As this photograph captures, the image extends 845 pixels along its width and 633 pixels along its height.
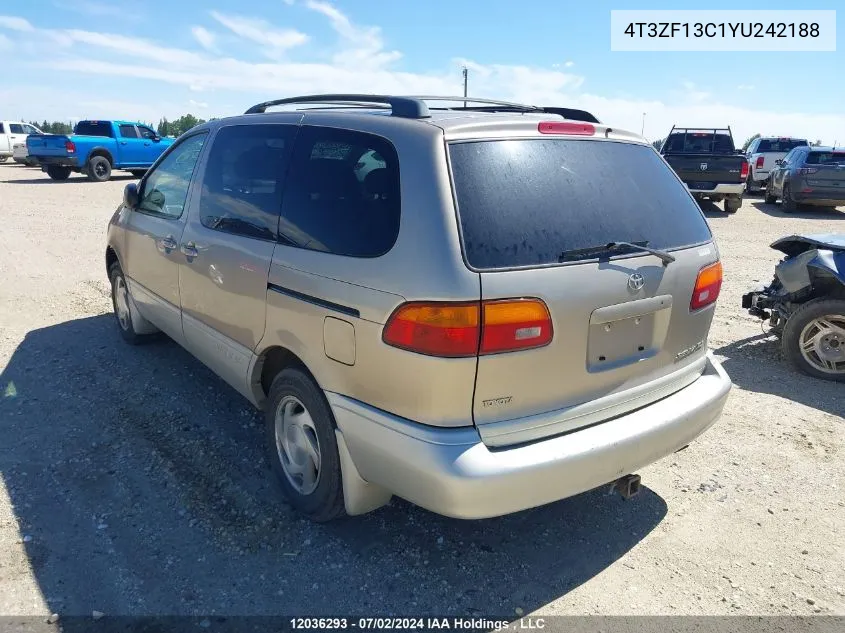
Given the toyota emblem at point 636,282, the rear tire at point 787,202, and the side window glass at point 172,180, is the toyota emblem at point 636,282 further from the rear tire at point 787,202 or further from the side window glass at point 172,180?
the rear tire at point 787,202

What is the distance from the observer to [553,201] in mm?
2535

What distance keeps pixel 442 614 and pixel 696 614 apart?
102cm

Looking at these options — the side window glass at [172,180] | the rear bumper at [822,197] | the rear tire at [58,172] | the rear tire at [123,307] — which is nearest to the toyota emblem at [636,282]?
the side window glass at [172,180]

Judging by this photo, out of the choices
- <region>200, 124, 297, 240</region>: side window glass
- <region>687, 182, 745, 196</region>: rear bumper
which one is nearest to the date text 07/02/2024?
<region>200, 124, 297, 240</region>: side window glass

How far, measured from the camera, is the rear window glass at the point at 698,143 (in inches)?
627

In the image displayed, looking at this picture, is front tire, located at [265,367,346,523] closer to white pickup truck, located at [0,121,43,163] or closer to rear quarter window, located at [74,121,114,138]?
rear quarter window, located at [74,121,114,138]

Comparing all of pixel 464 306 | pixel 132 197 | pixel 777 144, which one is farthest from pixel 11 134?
pixel 464 306

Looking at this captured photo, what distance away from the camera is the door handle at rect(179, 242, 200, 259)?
3.72m

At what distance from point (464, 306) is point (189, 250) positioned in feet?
7.20

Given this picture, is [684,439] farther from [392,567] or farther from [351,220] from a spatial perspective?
[351,220]

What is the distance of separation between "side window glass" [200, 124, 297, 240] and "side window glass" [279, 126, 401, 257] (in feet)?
0.39

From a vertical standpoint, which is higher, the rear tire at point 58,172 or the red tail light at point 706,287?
the red tail light at point 706,287

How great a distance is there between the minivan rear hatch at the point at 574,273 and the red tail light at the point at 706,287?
0.03 m

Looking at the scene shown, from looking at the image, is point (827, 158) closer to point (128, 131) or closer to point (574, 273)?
point (574, 273)
